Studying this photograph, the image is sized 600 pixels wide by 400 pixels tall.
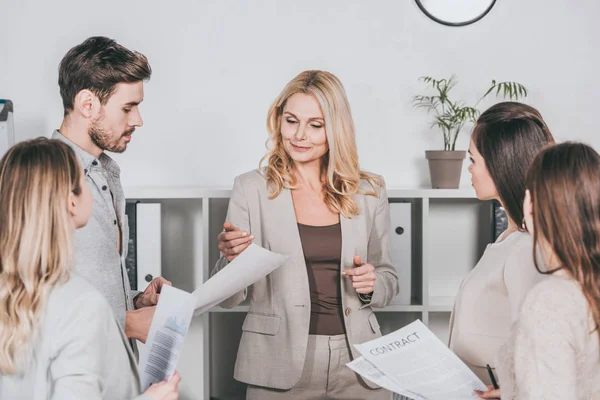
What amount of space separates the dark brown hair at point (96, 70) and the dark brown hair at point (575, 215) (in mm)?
1109

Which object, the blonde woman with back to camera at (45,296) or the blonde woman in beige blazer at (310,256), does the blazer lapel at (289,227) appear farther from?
the blonde woman with back to camera at (45,296)

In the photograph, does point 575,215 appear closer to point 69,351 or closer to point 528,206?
point 528,206

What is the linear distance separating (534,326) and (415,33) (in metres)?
2.01

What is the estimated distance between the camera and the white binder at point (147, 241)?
2.72 meters

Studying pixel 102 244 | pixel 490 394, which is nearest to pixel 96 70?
pixel 102 244

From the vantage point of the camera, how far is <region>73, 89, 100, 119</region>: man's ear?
1799 mm

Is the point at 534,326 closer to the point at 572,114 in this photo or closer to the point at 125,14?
the point at 572,114

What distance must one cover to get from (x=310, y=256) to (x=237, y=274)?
0.45 metres

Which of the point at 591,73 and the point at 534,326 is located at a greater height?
the point at 591,73

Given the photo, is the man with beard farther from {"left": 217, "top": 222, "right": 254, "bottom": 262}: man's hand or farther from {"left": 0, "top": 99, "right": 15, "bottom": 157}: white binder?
{"left": 0, "top": 99, "right": 15, "bottom": 157}: white binder

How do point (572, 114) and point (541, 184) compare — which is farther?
point (572, 114)

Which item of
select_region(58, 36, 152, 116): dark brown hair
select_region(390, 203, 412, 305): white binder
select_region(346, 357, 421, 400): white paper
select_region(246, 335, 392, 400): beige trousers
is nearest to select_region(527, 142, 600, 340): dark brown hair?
select_region(346, 357, 421, 400): white paper

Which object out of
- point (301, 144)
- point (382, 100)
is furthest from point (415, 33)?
point (301, 144)

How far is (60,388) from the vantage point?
48.6 inches
